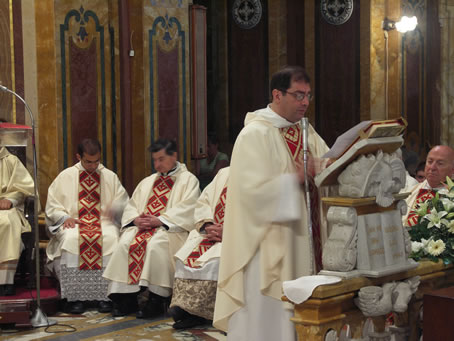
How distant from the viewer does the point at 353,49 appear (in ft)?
37.9

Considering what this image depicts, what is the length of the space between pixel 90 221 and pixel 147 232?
73 centimetres

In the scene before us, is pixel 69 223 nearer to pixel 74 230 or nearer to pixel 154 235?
pixel 74 230

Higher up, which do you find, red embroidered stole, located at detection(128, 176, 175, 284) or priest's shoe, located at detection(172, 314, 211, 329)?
red embroidered stole, located at detection(128, 176, 175, 284)

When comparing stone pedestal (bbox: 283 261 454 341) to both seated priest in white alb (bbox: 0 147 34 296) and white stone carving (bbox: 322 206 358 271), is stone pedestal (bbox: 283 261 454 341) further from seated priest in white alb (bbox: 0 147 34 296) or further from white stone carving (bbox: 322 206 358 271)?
seated priest in white alb (bbox: 0 147 34 296)

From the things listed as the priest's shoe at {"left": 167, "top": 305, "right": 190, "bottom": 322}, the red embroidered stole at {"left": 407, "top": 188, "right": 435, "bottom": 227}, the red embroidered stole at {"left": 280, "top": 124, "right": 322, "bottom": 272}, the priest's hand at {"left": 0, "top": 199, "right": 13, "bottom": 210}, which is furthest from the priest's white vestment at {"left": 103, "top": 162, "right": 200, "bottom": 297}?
the red embroidered stole at {"left": 280, "top": 124, "right": 322, "bottom": 272}

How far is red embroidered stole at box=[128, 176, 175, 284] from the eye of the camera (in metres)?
7.05

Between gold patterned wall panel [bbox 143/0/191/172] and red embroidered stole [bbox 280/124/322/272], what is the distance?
436cm

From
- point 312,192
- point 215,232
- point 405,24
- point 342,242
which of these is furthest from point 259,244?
point 405,24

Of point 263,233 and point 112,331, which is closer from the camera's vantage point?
point 263,233

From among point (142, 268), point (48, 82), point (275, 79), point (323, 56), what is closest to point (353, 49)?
point (323, 56)

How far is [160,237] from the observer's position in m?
7.16

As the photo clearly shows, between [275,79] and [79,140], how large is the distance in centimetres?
444

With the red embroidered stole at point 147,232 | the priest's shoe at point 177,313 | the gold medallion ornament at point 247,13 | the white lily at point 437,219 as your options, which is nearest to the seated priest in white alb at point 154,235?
the red embroidered stole at point 147,232

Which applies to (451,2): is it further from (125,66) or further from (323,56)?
(125,66)
